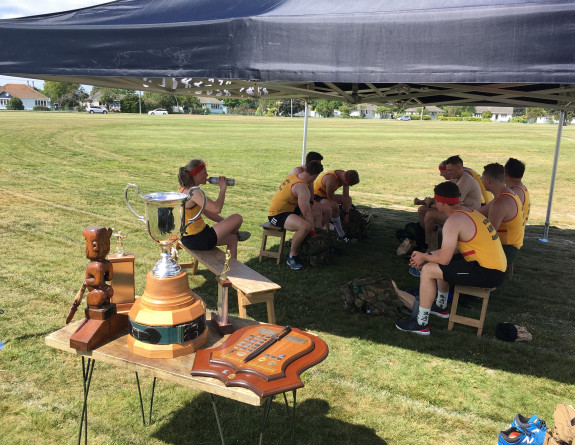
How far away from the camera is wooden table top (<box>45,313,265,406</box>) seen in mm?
2137

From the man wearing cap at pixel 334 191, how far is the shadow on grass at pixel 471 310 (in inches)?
16.8

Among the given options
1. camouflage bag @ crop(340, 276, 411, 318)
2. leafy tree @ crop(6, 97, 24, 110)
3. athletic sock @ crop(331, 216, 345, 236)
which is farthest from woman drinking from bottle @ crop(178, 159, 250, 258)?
leafy tree @ crop(6, 97, 24, 110)

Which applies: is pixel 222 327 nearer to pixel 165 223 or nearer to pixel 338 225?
pixel 165 223

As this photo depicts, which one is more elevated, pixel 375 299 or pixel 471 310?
pixel 375 299

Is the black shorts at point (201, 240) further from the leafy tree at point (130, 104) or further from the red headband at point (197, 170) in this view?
the leafy tree at point (130, 104)

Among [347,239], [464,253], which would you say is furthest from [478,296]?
[347,239]

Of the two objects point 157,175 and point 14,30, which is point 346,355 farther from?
point 157,175


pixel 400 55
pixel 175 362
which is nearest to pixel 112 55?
pixel 400 55

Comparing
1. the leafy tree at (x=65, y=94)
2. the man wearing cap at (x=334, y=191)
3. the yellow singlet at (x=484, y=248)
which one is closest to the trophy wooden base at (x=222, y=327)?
the yellow singlet at (x=484, y=248)

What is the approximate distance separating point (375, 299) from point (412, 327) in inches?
19.5

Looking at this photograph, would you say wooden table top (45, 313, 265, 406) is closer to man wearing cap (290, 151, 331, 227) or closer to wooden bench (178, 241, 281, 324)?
wooden bench (178, 241, 281, 324)

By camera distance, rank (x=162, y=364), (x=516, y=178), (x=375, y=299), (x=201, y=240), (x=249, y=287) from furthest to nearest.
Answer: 1. (x=516, y=178)
2. (x=201, y=240)
3. (x=375, y=299)
4. (x=249, y=287)
5. (x=162, y=364)

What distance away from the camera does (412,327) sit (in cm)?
447

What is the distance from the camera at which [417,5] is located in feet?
9.01
